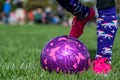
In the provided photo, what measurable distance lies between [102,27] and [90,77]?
0.67m

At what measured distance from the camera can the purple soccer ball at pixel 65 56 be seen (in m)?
4.08

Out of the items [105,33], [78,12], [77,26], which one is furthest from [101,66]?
[77,26]

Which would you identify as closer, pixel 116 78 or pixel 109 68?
pixel 116 78

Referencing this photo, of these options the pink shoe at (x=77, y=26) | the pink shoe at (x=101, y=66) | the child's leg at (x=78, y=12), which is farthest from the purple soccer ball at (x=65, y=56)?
the pink shoe at (x=77, y=26)

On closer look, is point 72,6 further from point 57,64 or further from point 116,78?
point 116,78

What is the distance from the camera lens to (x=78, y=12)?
4.73 metres

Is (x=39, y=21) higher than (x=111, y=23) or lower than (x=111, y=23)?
lower

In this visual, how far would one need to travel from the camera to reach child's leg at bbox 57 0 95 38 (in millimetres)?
4586

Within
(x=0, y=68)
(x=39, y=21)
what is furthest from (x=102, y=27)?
(x=39, y=21)

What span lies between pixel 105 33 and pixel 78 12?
59 centimetres

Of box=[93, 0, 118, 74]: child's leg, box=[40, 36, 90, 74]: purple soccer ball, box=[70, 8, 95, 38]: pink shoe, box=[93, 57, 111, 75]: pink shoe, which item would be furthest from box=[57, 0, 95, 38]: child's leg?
box=[93, 57, 111, 75]: pink shoe

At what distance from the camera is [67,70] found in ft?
13.4

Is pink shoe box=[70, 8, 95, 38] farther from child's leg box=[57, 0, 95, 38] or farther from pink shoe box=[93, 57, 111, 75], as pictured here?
pink shoe box=[93, 57, 111, 75]

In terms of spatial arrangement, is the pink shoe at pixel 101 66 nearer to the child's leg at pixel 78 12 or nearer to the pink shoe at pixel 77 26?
the child's leg at pixel 78 12
